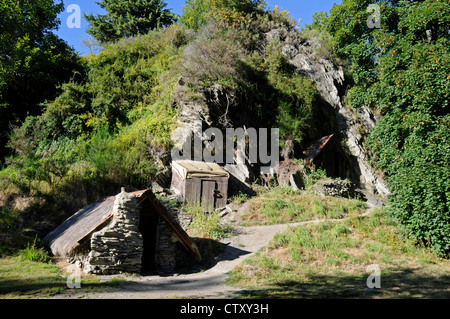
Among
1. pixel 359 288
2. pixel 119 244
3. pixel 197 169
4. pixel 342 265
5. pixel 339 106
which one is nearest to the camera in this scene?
pixel 359 288

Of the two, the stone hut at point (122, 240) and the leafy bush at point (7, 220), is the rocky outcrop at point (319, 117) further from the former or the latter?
the leafy bush at point (7, 220)

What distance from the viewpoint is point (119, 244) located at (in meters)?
7.91

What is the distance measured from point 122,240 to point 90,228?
2.95 ft

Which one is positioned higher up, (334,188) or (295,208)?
(334,188)

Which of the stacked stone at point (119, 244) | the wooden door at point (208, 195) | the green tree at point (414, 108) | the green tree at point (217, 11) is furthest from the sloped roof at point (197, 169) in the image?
the green tree at point (217, 11)

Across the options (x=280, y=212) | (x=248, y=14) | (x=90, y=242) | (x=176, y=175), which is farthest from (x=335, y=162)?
(x=90, y=242)

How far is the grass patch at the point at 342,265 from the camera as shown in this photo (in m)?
6.25

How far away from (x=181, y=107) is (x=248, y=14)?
1111cm

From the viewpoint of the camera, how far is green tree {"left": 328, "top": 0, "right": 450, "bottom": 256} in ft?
30.1

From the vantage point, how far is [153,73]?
1919cm

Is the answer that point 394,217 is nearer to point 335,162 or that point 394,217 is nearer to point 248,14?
point 335,162

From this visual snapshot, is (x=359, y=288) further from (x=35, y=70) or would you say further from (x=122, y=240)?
(x=35, y=70)

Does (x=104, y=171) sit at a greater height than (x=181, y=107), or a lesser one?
lesser

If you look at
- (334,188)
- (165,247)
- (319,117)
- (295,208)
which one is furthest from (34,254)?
(319,117)
